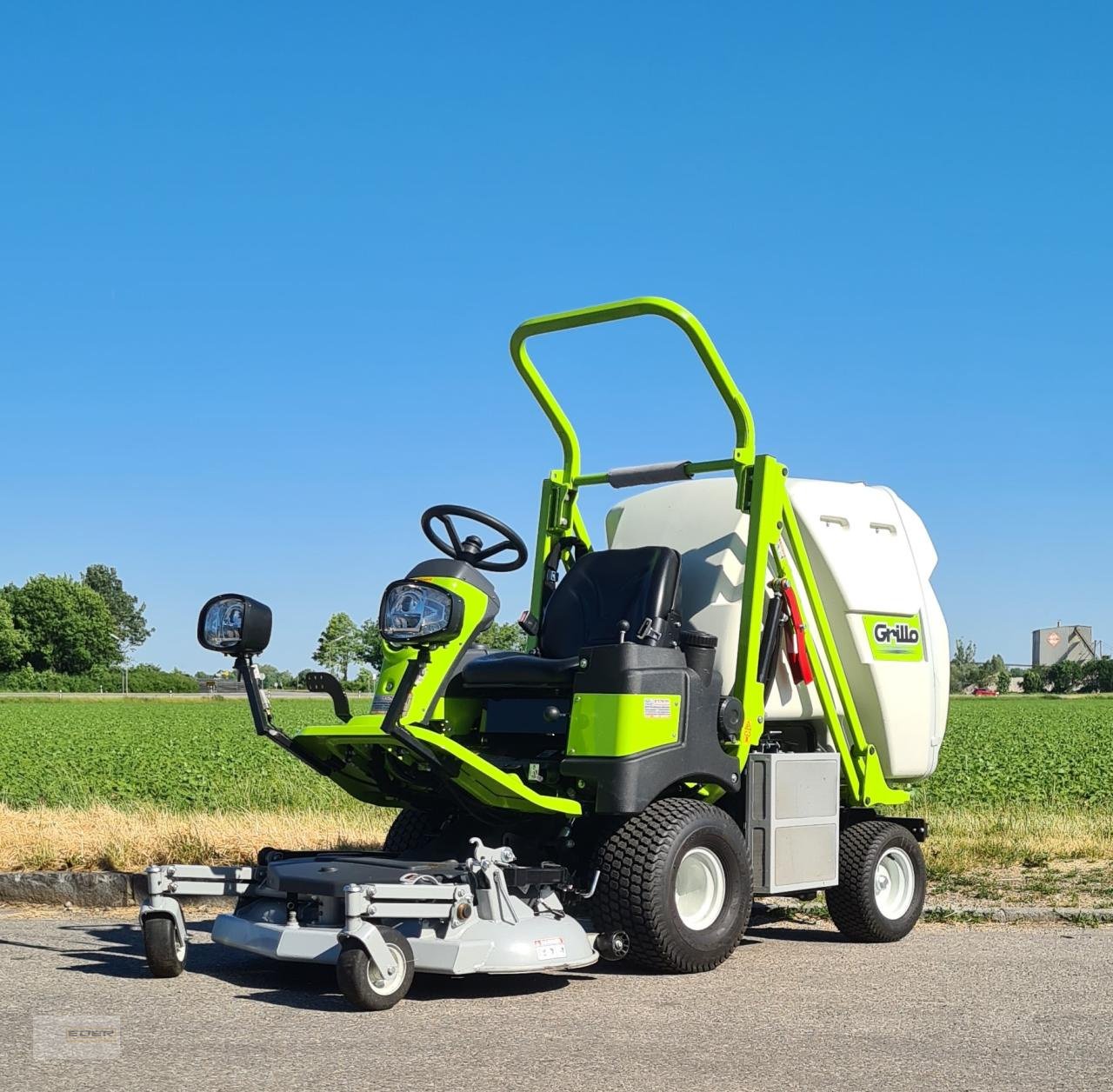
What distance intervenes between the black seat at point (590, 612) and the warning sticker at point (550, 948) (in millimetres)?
1392

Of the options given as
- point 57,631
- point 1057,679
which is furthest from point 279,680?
point 1057,679

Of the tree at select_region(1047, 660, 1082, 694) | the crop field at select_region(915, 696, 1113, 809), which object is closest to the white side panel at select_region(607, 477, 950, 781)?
the crop field at select_region(915, 696, 1113, 809)

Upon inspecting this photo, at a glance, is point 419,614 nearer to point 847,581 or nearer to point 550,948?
point 550,948

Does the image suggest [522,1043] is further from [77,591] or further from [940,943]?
[77,591]

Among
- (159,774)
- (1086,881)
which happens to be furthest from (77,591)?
(1086,881)

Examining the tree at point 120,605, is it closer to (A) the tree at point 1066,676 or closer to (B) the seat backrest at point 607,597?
(A) the tree at point 1066,676

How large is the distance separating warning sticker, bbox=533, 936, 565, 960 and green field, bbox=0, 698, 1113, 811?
7218 mm

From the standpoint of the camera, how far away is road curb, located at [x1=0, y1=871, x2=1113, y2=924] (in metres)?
8.71

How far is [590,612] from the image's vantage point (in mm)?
8047

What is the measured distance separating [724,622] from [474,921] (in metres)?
2.43

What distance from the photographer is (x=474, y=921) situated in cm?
618

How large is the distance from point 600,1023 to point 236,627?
8.60 feet

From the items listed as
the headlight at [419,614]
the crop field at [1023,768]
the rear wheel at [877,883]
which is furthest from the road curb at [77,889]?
the crop field at [1023,768]

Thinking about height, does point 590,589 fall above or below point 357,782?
above
